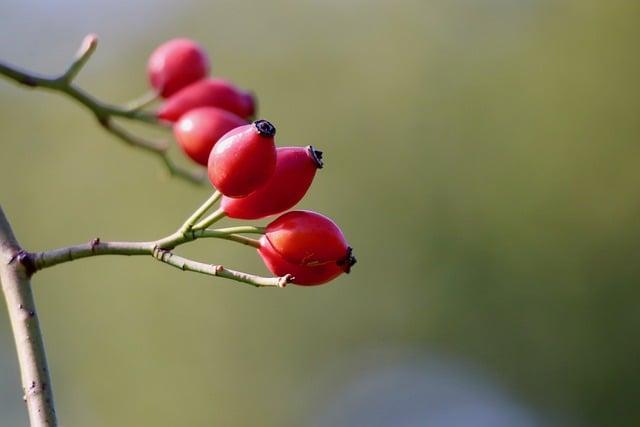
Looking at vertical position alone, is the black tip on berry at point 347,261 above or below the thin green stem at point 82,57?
below

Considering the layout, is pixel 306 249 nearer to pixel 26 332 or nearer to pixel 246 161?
pixel 246 161

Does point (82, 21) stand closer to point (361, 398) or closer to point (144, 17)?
point (144, 17)

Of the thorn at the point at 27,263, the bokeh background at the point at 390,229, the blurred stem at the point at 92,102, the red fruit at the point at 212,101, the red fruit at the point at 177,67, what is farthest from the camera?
the bokeh background at the point at 390,229

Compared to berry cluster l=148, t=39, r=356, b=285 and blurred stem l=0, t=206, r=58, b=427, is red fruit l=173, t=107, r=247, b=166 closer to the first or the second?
berry cluster l=148, t=39, r=356, b=285

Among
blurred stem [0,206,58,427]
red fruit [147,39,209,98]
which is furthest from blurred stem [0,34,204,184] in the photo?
blurred stem [0,206,58,427]

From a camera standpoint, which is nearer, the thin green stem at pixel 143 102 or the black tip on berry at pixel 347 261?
the black tip on berry at pixel 347 261

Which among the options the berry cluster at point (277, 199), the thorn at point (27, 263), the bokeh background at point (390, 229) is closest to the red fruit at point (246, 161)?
the berry cluster at point (277, 199)

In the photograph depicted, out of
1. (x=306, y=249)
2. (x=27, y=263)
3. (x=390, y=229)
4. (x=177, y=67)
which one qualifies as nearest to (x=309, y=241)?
(x=306, y=249)

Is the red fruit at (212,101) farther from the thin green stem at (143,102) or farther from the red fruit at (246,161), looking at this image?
the red fruit at (246,161)
